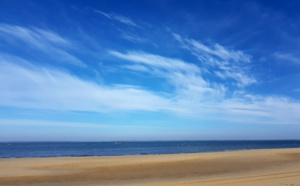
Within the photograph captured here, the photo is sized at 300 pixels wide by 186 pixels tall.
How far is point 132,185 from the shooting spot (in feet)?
45.3

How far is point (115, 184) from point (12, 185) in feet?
20.3

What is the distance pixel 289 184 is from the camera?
12.5 meters

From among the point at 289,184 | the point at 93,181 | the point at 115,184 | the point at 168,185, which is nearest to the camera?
the point at 289,184

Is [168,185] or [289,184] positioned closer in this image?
[289,184]

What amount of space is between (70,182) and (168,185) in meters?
6.34

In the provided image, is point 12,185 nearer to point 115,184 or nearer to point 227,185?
point 115,184

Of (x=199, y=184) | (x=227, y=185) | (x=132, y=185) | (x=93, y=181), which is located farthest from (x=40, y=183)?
(x=227, y=185)

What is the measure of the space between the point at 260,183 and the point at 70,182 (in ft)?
36.5

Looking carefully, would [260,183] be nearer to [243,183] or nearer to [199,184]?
[243,183]

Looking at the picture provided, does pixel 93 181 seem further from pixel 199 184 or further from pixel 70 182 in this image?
pixel 199 184

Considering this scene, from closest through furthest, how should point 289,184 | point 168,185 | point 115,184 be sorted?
point 289,184 < point 168,185 < point 115,184

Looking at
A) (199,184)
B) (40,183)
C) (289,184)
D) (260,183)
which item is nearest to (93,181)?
(40,183)

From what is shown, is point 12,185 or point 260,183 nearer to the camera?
point 260,183

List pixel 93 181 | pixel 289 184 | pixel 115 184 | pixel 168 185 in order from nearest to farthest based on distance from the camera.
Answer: pixel 289 184, pixel 168 185, pixel 115 184, pixel 93 181
